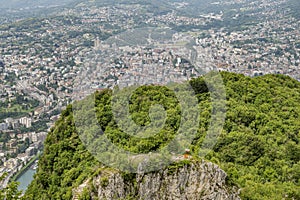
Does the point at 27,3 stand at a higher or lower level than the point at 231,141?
lower

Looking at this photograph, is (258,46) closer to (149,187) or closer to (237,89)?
(237,89)

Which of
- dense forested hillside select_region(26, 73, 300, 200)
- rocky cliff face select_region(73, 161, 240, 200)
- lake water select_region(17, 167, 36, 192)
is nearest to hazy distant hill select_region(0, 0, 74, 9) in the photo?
lake water select_region(17, 167, 36, 192)

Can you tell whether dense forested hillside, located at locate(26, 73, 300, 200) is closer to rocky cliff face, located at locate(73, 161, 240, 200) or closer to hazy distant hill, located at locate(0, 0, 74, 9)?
rocky cliff face, located at locate(73, 161, 240, 200)

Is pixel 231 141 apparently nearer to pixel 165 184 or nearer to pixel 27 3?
pixel 165 184

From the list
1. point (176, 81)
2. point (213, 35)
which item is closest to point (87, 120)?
point (176, 81)

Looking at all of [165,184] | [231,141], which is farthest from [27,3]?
[165,184]

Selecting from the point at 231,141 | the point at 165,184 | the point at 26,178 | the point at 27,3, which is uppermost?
the point at 165,184
